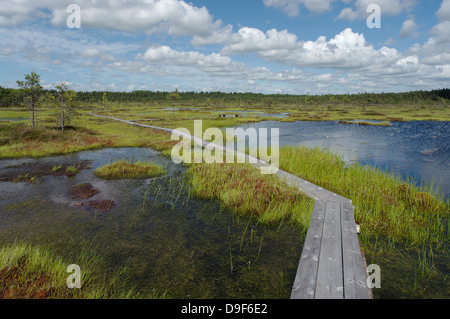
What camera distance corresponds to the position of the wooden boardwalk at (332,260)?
4.51m

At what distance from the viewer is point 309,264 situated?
5328 mm

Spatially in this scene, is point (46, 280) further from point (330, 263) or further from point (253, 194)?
point (253, 194)

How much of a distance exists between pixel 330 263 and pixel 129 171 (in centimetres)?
1269

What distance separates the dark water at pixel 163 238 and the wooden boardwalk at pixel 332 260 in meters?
0.90

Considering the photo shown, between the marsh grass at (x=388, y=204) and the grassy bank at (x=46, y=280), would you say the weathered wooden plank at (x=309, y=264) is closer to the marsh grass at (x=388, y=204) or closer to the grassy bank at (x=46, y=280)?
the marsh grass at (x=388, y=204)

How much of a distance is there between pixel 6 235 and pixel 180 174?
8535mm

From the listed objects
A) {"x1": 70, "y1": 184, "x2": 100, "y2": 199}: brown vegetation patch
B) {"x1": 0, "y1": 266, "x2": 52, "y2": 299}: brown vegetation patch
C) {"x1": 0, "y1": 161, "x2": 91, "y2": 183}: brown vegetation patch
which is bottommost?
{"x1": 0, "y1": 266, "x2": 52, "y2": 299}: brown vegetation patch

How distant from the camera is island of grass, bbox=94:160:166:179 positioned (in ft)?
47.6

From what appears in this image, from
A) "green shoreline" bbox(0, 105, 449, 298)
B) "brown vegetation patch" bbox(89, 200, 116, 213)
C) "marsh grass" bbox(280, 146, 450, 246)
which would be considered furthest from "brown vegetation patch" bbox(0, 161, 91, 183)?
"marsh grass" bbox(280, 146, 450, 246)

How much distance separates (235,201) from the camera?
10.4 m
